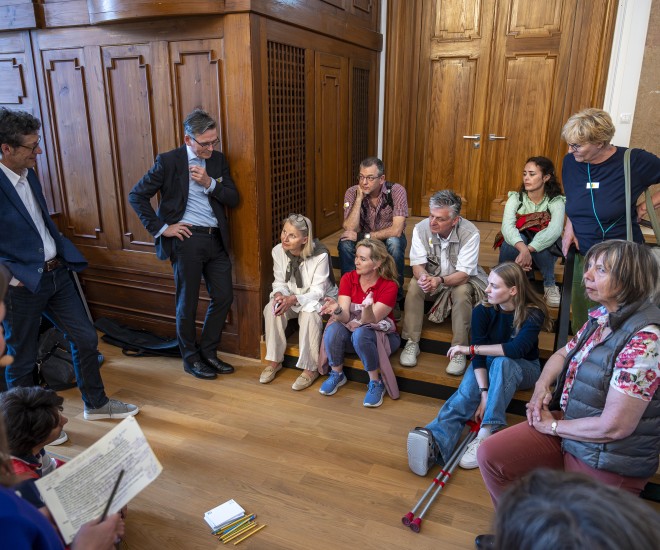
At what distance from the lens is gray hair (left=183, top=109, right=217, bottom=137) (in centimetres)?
288

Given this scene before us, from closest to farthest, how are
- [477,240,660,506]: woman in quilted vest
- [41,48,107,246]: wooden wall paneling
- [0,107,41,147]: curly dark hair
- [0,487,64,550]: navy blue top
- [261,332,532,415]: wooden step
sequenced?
[0,487,64,550]: navy blue top, [477,240,660,506]: woman in quilted vest, [0,107,41,147]: curly dark hair, [261,332,532,415]: wooden step, [41,48,107,246]: wooden wall paneling

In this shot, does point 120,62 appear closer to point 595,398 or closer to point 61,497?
point 61,497

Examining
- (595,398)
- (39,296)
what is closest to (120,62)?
(39,296)

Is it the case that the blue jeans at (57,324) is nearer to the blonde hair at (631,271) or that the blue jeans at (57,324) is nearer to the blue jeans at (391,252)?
the blue jeans at (391,252)

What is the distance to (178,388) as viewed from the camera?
3.20 meters

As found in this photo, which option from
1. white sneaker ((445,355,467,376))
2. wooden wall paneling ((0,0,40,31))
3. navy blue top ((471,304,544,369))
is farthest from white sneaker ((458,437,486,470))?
wooden wall paneling ((0,0,40,31))

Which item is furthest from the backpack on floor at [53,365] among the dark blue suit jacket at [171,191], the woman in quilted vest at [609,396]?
the woman in quilted vest at [609,396]

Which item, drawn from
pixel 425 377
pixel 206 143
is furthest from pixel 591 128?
pixel 206 143

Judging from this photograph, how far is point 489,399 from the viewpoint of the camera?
8.14ft

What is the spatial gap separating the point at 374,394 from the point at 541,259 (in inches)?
56.7

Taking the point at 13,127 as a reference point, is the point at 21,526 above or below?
below

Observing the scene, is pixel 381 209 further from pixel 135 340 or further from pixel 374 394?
pixel 135 340

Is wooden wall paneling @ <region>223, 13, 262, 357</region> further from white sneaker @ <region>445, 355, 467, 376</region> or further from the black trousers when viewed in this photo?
white sneaker @ <region>445, 355, 467, 376</region>

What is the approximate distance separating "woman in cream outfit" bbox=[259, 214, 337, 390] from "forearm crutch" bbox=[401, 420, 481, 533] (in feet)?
3.41
